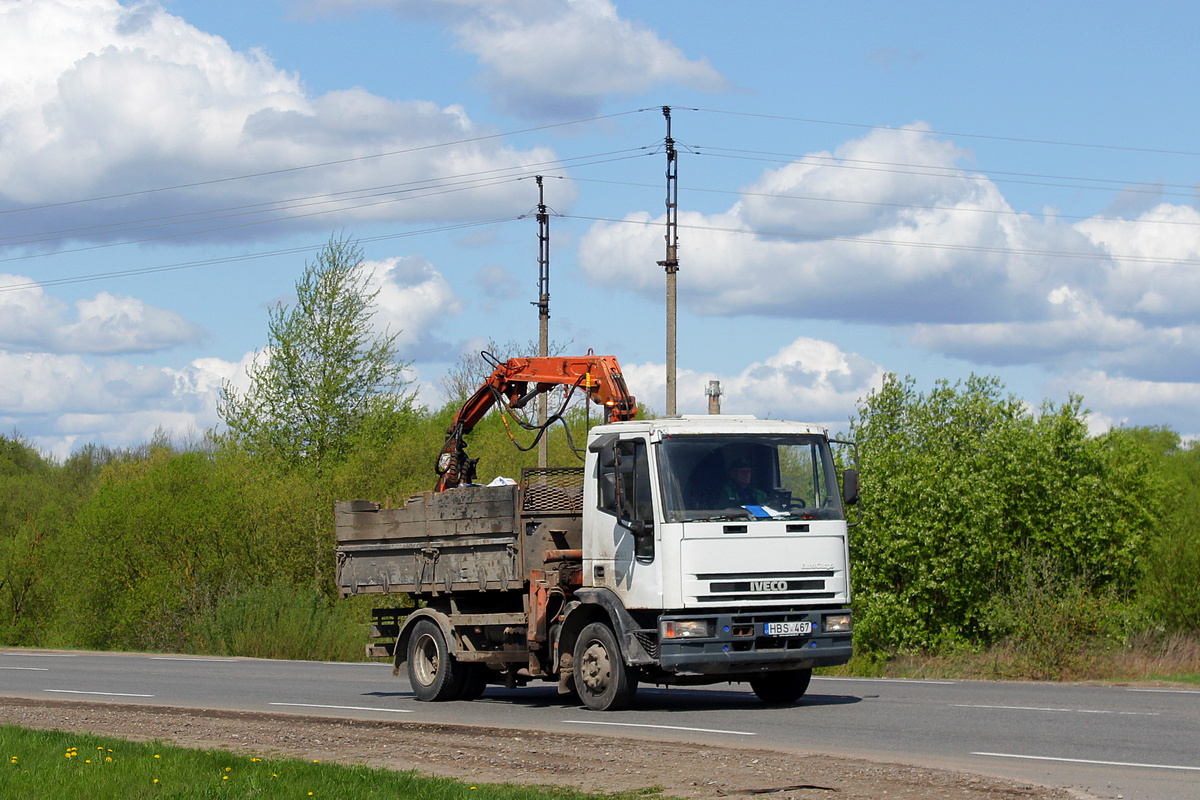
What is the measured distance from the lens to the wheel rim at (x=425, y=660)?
665 inches

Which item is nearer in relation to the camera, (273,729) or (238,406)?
(273,729)

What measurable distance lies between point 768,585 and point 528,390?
5.96m

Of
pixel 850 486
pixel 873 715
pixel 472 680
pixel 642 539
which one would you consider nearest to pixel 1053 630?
pixel 873 715

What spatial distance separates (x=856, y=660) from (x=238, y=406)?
81.6 feet

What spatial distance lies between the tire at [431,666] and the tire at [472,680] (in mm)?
55

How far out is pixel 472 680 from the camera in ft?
55.1

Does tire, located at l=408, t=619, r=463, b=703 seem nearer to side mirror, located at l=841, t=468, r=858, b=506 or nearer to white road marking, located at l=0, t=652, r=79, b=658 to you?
side mirror, located at l=841, t=468, r=858, b=506

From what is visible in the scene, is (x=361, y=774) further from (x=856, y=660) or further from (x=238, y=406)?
(x=238, y=406)

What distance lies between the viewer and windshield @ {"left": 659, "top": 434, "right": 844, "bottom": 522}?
13711 mm

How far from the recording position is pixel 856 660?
80.5ft

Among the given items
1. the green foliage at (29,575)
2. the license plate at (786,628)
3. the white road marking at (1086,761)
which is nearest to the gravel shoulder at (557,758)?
the white road marking at (1086,761)

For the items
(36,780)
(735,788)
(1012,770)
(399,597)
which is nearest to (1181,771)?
(1012,770)

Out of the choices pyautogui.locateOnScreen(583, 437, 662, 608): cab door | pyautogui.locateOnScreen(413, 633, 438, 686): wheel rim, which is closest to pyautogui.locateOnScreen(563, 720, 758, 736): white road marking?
pyautogui.locateOnScreen(583, 437, 662, 608): cab door

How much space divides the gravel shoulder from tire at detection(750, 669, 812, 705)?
3549mm
